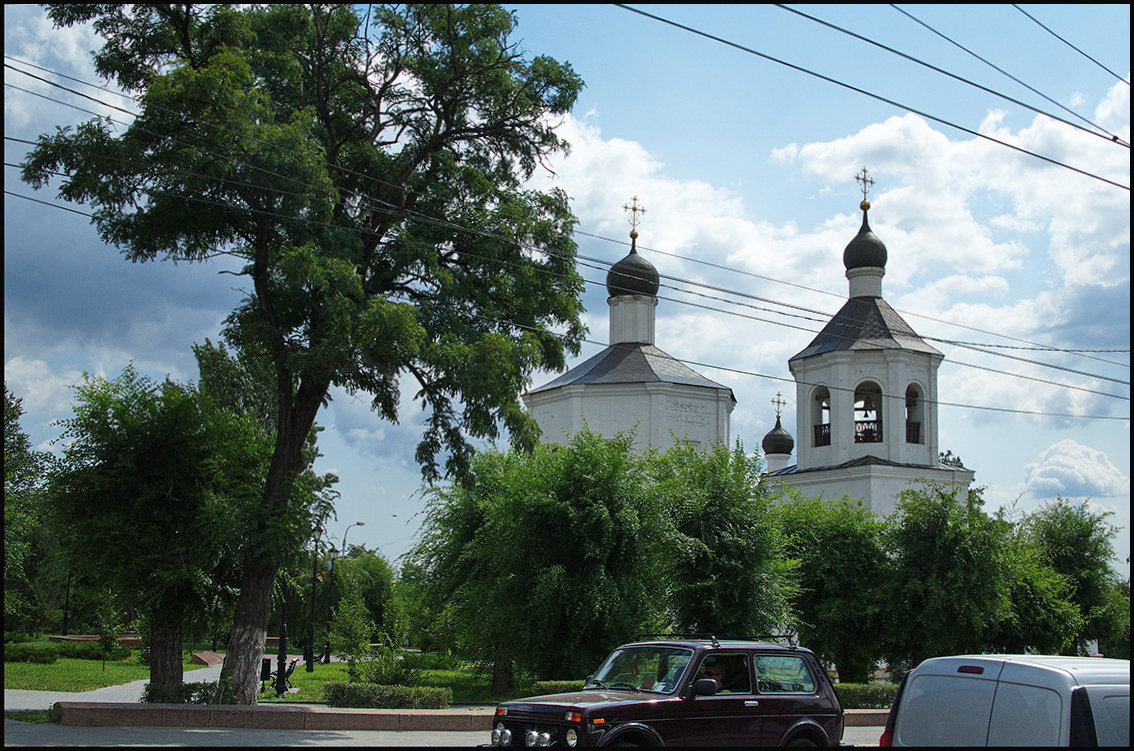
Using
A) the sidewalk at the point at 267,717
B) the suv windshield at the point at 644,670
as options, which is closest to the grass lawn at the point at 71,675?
the sidewalk at the point at 267,717

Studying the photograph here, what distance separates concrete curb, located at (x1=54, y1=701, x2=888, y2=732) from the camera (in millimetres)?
15188

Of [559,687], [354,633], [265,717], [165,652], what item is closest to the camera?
[265,717]

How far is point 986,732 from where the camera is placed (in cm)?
786

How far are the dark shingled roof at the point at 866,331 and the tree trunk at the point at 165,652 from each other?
1142 inches

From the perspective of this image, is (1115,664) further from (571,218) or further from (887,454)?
(887,454)

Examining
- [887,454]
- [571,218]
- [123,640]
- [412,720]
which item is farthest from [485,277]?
[123,640]

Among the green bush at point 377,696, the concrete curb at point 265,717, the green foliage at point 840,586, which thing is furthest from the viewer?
the green foliage at point 840,586

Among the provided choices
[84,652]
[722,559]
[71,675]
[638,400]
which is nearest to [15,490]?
[84,652]

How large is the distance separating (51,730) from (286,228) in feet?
28.4

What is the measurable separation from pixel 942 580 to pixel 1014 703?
2270 centimetres

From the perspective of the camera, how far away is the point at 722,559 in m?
24.3

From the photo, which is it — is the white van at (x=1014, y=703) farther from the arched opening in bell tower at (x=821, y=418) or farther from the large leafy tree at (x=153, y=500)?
the arched opening in bell tower at (x=821, y=418)

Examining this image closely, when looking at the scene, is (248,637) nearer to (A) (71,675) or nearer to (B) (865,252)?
(A) (71,675)

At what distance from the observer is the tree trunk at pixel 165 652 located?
19.2 metres
